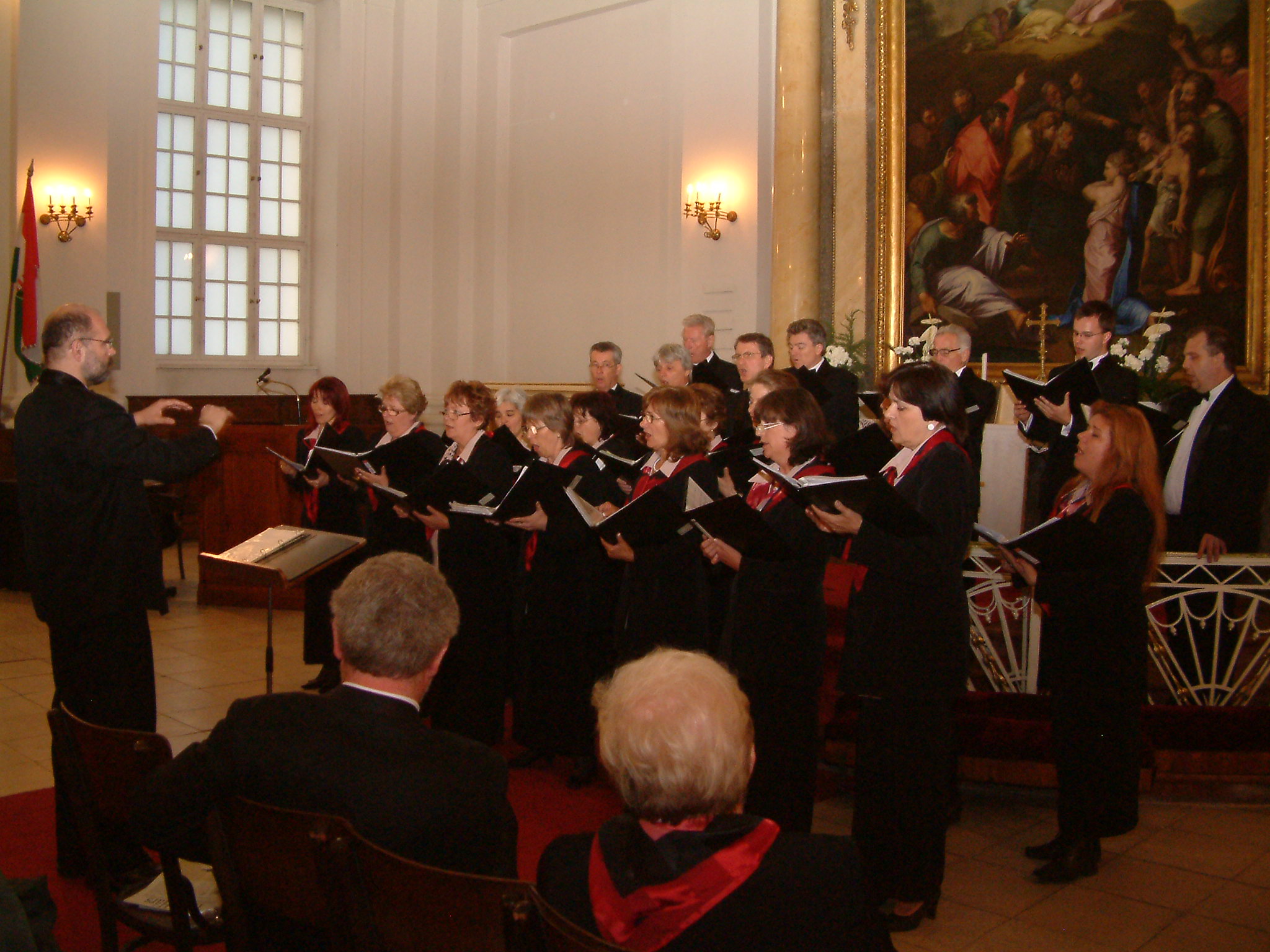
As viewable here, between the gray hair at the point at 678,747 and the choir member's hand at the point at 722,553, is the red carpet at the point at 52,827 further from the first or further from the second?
the gray hair at the point at 678,747

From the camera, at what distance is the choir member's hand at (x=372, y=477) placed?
543 cm

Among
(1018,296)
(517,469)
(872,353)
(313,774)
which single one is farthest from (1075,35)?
(313,774)

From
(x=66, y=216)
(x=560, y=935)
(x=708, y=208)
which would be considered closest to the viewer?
(x=560, y=935)

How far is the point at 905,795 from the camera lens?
342cm

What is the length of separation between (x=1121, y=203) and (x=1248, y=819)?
5451mm

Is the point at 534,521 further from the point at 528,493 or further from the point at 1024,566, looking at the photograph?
the point at 1024,566

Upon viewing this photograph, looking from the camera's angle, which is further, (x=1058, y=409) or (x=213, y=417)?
(x=1058, y=409)

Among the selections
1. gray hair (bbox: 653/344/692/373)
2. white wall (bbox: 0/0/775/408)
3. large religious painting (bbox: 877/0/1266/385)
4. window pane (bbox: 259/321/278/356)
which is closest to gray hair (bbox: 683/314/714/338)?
gray hair (bbox: 653/344/692/373)

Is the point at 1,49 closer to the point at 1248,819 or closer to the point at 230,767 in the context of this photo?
the point at 230,767

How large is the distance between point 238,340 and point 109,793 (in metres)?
11.2

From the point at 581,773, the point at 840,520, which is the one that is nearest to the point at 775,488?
the point at 840,520

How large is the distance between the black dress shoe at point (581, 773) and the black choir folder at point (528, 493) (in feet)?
3.59

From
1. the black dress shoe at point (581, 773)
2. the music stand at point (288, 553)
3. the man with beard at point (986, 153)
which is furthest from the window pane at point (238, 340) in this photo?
the black dress shoe at point (581, 773)

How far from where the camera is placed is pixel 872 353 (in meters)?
9.73
